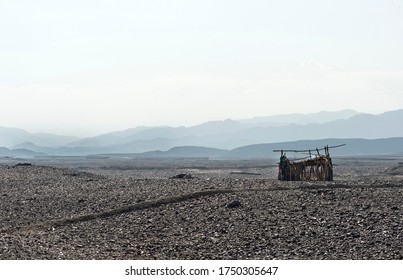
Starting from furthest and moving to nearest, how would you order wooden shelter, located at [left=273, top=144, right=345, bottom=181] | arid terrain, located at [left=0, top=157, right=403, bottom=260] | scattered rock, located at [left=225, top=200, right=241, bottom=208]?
wooden shelter, located at [left=273, top=144, right=345, bottom=181] < scattered rock, located at [left=225, top=200, right=241, bottom=208] < arid terrain, located at [left=0, top=157, right=403, bottom=260]

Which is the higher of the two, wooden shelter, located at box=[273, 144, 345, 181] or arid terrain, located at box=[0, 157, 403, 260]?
wooden shelter, located at box=[273, 144, 345, 181]

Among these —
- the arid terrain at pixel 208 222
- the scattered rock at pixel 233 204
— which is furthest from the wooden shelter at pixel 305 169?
the scattered rock at pixel 233 204

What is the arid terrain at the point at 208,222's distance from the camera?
70.4 feet

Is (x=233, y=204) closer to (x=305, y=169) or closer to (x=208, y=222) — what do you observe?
(x=208, y=222)

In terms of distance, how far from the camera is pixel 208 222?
26.4 meters

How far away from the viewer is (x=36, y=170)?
55.0 metres

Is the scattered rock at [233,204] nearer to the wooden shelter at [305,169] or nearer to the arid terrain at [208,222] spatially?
the arid terrain at [208,222]

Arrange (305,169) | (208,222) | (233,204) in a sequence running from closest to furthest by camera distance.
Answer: (208,222) < (233,204) < (305,169)

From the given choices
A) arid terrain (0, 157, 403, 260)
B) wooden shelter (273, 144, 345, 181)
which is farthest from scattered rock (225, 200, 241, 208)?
wooden shelter (273, 144, 345, 181)

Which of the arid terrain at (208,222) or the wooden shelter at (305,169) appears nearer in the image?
the arid terrain at (208,222)

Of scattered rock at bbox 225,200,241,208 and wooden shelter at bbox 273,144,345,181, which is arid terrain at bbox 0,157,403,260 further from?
wooden shelter at bbox 273,144,345,181

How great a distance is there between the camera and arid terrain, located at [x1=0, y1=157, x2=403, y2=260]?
70.4ft

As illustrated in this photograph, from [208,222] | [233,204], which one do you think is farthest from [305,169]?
[208,222]
